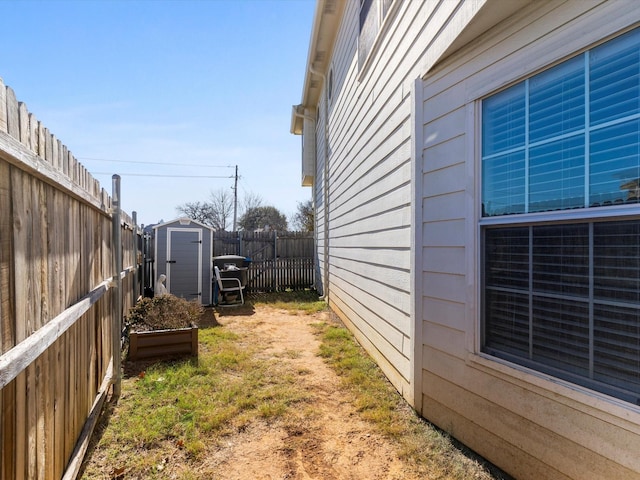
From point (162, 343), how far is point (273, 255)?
590 cm

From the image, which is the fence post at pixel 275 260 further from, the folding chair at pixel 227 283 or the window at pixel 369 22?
the window at pixel 369 22

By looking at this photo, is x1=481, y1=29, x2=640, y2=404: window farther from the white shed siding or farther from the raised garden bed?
the raised garden bed

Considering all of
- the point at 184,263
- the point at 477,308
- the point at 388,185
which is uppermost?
the point at 388,185

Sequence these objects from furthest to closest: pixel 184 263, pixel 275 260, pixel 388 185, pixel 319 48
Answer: pixel 275 260 < pixel 184 263 < pixel 319 48 < pixel 388 185

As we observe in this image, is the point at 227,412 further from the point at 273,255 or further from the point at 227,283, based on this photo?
the point at 273,255

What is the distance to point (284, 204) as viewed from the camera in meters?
29.7

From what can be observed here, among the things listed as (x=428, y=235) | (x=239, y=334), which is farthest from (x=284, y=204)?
(x=428, y=235)

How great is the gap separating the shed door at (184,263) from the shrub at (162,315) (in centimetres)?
240

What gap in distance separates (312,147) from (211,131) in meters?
8.79

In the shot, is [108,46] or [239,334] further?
[108,46]

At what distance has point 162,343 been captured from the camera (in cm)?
396

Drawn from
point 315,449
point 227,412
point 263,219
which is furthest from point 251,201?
point 315,449

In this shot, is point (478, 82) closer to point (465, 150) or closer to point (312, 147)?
point (465, 150)

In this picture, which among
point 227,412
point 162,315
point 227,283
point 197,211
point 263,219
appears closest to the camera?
point 227,412
